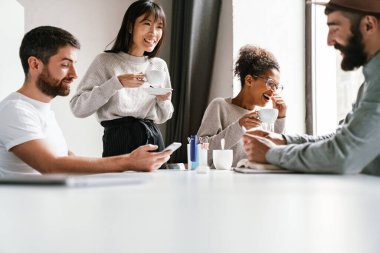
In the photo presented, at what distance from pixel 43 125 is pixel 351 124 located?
123 centimetres

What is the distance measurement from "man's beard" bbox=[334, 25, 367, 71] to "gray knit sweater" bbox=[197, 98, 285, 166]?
83 centimetres

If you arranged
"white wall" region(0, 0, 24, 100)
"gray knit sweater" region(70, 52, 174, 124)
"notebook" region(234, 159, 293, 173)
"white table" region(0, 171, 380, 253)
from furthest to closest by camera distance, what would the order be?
1. "white wall" region(0, 0, 24, 100)
2. "gray knit sweater" region(70, 52, 174, 124)
3. "notebook" region(234, 159, 293, 173)
4. "white table" region(0, 171, 380, 253)

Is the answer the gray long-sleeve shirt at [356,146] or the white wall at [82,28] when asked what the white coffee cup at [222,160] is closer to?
the gray long-sleeve shirt at [356,146]

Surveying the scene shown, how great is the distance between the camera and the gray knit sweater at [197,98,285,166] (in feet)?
6.89

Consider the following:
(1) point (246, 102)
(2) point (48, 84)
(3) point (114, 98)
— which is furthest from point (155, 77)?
(1) point (246, 102)

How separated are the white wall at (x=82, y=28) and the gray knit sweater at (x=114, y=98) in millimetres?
1670

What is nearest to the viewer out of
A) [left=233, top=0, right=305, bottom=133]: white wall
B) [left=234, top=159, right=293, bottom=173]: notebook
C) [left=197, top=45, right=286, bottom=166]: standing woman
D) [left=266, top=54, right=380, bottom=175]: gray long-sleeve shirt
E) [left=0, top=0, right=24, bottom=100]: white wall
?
[left=266, top=54, right=380, bottom=175]: gray long-sleeve shirt

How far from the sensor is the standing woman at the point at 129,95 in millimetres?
2166

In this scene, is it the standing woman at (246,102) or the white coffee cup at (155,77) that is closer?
the white coffee cup at (155,77)

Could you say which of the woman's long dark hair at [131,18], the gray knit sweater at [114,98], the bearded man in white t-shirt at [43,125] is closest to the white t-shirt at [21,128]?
the bearded man in white t-shirt at [43,125]

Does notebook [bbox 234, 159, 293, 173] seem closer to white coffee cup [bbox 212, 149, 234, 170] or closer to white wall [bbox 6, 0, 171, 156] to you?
white coffee cup [bbox 212, 149, 234, 170]

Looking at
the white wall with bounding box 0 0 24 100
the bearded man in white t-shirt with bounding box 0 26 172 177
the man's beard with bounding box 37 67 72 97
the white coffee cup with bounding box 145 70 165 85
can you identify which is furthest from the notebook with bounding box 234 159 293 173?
the white wall with bounding box 0 0 24 100

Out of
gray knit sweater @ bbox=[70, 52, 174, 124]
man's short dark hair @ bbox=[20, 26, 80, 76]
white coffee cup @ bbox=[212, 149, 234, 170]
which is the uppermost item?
man's short dark hair @ bbox=[20, 26, 80, 76]

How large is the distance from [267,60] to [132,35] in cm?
77
